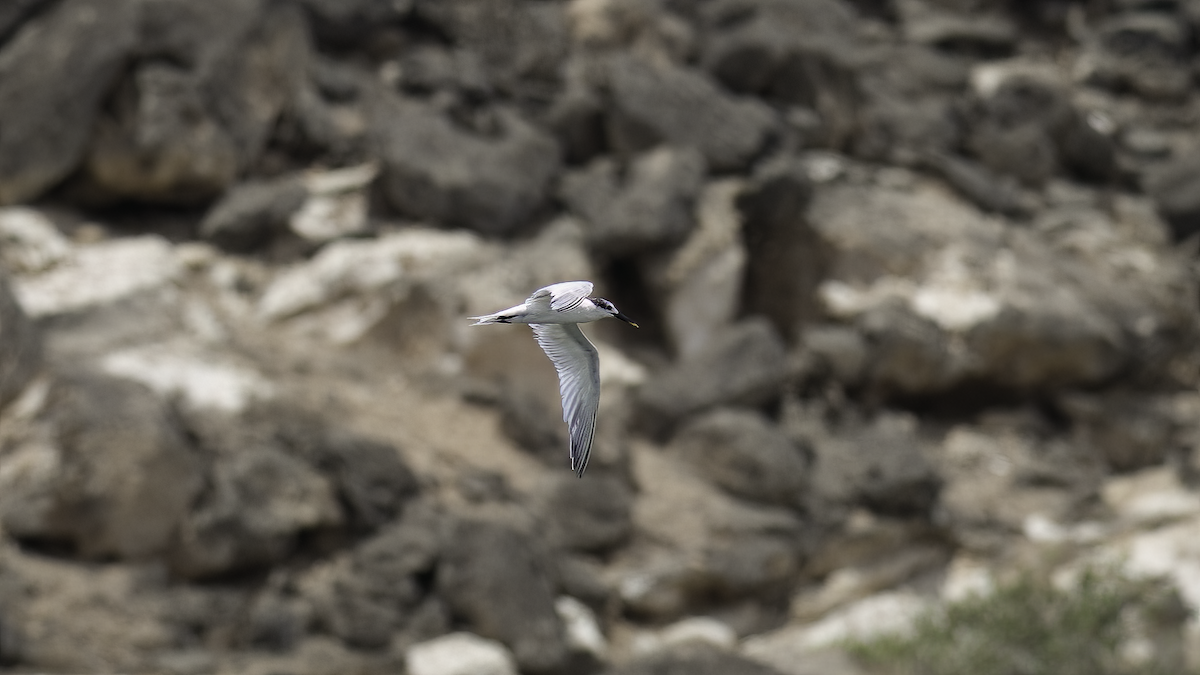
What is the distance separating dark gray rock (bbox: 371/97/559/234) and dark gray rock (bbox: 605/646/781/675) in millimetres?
6002

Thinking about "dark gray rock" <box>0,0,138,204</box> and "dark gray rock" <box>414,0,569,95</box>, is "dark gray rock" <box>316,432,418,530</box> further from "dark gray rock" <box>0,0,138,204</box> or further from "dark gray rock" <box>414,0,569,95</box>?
"dark gray rock" <box>414,0,569,95</box>

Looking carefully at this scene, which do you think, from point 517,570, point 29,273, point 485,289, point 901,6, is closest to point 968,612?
point 517,570

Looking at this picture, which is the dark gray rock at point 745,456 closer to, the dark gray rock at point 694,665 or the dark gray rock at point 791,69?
the dark gray rock at point 694,665

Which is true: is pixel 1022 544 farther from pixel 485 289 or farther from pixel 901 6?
pixel 901 6

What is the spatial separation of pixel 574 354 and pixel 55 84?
866 cm

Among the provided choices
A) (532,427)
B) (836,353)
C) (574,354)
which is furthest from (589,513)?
(574,354)

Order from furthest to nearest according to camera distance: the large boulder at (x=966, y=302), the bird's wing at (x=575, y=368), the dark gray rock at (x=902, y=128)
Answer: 1. the dark gray rock at (x=902, y=128)
2. the large boulder at (x=966, y=302)
3. the bird's wing at (x=575, y=368)

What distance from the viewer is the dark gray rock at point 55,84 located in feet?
41.4

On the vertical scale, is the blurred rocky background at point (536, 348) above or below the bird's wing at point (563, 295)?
below

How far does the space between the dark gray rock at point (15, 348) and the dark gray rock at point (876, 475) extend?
747cm

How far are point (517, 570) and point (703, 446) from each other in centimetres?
347

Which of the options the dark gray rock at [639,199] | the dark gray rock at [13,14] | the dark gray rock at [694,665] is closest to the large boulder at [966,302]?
the dark gray rock at [639,199]

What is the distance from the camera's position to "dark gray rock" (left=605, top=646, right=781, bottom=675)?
9.47m

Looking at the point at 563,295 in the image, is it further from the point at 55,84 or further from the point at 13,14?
the point at 13,14
